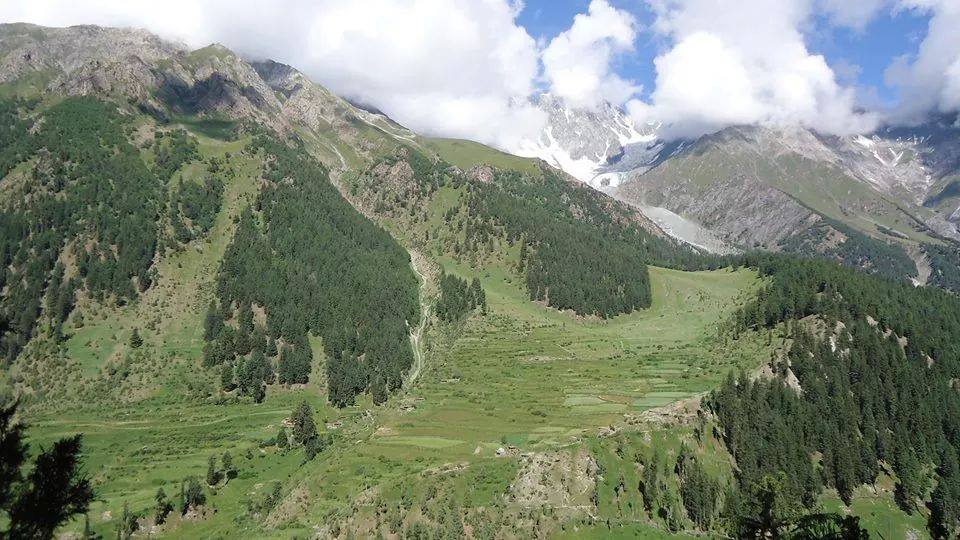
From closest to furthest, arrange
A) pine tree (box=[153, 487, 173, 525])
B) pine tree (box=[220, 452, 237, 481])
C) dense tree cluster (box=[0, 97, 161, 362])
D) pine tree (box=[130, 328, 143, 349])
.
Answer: pine tree (box=[153, 487, 173, 525])
pine tree (box=[220, 452, 237, 481])
pine tree (box=[130, 328, 143, 349])
dense tree cluster (box=[0, 97, 161, 362])

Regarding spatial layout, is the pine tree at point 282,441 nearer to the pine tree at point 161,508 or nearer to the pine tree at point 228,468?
the pine tree at point 228,468

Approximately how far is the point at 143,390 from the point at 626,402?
12195 centimetres

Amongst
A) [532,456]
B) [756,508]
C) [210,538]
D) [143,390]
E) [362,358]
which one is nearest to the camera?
[756,508]

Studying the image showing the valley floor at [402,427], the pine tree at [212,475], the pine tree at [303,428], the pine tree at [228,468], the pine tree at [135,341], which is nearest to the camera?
the valley floor at [402,427]

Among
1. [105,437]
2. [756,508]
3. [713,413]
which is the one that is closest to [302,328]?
[105,437]

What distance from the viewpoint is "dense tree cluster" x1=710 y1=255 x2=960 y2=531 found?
122 meters

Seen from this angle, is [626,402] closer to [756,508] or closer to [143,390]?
[756,508]

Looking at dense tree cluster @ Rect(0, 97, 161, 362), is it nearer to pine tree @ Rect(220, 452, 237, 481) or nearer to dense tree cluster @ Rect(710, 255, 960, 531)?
pine tree @ Rect(220, 452, 237, 481)

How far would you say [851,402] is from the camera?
491 feet

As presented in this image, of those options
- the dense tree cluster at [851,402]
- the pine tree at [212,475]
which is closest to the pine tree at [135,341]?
the pine tree at [212,475]

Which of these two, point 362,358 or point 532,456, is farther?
point 362,358

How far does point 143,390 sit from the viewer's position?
15188 cm

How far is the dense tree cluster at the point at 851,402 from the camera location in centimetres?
12194

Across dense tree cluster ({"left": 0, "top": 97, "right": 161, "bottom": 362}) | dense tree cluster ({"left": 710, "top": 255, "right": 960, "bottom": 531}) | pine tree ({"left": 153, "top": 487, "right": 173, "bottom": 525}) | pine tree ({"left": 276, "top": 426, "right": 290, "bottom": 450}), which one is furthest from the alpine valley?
dense tree cluster ({"left": 0, "top": 97, "right": 161, "bottom": 362})
